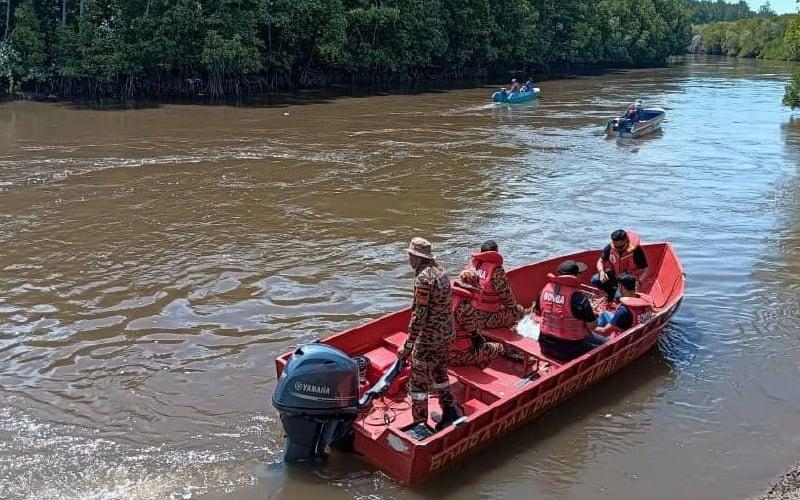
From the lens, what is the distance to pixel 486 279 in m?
8.45

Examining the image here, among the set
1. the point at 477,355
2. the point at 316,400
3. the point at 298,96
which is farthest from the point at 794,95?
the point at 316,400

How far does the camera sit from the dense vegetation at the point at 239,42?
32.3 meters

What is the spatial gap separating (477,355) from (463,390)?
1.61 feet

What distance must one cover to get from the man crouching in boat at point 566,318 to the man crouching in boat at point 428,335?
61.3 inches

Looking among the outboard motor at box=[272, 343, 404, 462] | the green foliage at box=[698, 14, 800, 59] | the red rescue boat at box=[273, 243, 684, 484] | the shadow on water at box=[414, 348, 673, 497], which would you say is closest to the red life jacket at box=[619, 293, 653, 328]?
the red rescue boat at box=[273, 243, 684, 484]

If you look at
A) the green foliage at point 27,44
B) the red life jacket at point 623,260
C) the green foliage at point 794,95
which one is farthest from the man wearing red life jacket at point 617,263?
the green foliage at point 27,44

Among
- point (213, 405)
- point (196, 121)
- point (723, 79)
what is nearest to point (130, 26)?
point (196, 121)

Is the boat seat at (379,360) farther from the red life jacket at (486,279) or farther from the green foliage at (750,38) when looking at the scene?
the green foliage at (750,38)

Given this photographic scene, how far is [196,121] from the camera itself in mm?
28531

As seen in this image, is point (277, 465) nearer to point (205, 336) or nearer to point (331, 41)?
point (205, 336)

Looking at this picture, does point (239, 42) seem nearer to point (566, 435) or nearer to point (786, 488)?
point (566, 435)

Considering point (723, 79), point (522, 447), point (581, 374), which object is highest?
point (723, 79)

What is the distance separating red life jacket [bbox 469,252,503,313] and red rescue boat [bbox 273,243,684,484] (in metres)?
0.31

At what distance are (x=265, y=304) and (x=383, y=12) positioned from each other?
33207 millimetres
